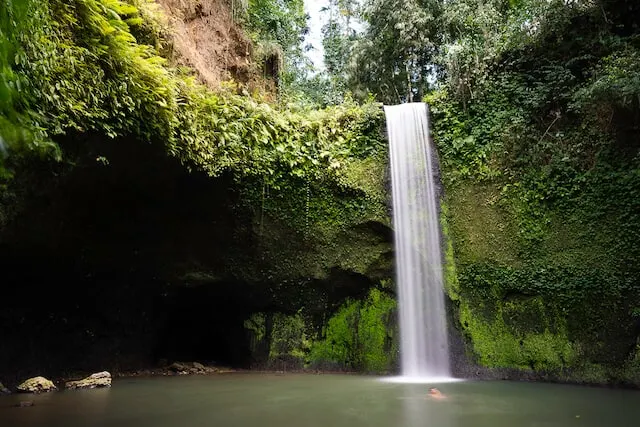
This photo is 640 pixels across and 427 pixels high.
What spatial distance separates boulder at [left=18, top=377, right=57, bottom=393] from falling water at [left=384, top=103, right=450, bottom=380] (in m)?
5.80

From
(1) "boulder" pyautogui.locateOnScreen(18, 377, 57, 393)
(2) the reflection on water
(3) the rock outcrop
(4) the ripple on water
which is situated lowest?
(2) the reflection on water

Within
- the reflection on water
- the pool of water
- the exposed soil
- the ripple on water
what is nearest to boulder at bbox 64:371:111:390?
the pool of water

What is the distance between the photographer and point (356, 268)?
30.2ft

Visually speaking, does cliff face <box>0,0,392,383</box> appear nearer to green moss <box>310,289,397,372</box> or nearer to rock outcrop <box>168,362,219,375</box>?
green moss <box>310,289,397,372</box>

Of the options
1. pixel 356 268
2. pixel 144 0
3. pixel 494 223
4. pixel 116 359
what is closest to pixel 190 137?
pixel 144 0

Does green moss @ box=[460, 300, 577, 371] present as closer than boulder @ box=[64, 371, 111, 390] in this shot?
No

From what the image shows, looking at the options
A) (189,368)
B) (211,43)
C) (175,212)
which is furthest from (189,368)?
(211,43)

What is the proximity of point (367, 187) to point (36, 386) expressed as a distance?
6491 mm

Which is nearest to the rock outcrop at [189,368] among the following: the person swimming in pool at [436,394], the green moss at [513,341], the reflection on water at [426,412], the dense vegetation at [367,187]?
the dense vegetation at [367,187]

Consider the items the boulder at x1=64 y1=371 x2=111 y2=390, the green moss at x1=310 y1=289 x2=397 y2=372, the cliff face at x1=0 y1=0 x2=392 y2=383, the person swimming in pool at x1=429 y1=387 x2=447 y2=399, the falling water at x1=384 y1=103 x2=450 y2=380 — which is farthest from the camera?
the green moss at x1=310 y1=289 x2=397 y2=372

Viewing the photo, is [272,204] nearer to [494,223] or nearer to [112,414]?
[494,223]

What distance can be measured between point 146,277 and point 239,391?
3.80 metres

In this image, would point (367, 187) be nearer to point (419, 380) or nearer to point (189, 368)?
point (419, 380)

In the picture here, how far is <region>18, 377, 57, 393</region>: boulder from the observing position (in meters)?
6.71
